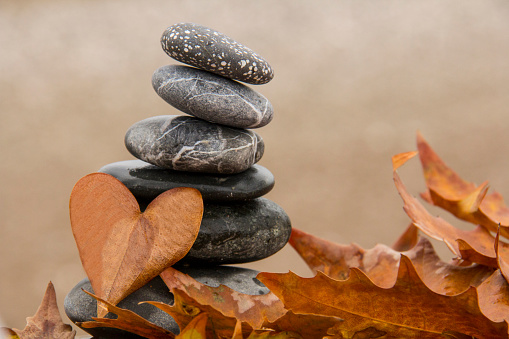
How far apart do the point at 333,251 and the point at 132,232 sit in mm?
232

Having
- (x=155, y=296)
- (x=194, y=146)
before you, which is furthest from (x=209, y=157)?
(x=155, y=296)

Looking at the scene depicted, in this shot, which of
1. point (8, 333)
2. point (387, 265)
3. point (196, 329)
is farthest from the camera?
point (387, 265)

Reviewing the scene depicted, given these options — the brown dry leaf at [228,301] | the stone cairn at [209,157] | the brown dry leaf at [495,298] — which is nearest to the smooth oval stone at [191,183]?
the stone cairn at [209,157]

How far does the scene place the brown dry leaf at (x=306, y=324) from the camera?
0.30 meters

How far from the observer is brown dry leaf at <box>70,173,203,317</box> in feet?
1.21

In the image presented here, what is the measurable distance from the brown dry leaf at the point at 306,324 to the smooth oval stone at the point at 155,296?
126 mm

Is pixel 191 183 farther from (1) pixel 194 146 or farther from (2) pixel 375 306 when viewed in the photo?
(2) pixel 375 306

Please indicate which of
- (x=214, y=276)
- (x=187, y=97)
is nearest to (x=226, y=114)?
(x=187, y=97)

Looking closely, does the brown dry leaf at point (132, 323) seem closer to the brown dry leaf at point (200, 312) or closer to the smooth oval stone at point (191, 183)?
the brown dry leaf at point (200, 312)

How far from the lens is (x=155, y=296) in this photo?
0.42 m

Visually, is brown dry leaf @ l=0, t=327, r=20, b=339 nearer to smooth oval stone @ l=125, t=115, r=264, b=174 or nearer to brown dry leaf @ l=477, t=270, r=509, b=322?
smooth oval stone @ l=125, t=115, r=264, b=174

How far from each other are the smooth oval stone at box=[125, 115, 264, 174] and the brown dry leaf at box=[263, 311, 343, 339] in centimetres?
16

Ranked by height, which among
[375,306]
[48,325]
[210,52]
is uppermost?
[210,52]

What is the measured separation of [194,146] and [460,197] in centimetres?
32
